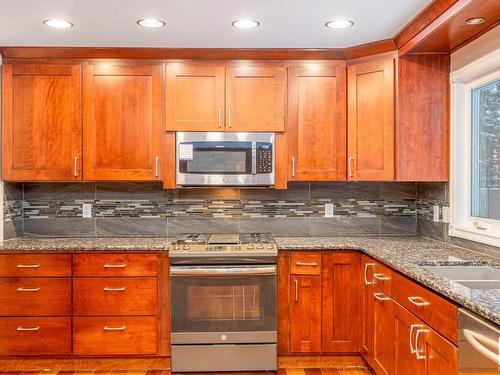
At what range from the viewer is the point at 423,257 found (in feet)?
8.12

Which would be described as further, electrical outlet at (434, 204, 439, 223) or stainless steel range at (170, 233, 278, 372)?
electrical outlet at (434, 204, 439, 223)

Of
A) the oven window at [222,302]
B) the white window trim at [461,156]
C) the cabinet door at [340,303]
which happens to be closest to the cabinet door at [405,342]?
the cabinet door at [340,303]

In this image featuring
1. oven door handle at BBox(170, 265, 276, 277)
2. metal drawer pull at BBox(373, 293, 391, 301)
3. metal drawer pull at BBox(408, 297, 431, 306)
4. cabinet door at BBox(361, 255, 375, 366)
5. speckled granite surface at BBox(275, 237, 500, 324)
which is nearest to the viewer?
speckled granite surface at BBox(275, 237, 500, 324)

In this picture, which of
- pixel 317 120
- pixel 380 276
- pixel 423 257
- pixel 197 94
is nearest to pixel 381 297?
pixel 380 276

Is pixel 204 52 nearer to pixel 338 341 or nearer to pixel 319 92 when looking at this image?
pixel 319 92

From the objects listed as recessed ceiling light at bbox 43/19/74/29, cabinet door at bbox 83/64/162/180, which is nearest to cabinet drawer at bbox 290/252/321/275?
cabinet door at bbox 83/64/162/180

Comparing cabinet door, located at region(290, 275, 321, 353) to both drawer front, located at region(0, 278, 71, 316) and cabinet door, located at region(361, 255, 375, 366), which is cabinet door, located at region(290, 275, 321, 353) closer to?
cabinet door, located at region(361, 255, 375, 366)

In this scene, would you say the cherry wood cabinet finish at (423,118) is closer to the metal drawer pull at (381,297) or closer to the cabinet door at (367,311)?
the cabinet door at (367,311)

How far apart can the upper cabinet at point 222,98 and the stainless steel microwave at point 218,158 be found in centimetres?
7

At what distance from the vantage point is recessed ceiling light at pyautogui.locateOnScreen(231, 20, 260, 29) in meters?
2.55

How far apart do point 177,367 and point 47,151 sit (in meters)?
1.79

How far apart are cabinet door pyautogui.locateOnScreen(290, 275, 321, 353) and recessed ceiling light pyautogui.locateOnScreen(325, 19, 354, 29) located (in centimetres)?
164

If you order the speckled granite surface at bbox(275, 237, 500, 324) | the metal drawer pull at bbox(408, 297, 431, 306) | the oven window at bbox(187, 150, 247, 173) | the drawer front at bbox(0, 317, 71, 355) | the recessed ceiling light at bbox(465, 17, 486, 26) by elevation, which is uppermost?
the recessed ceiling light at bbox(465, 17, 486, 26)

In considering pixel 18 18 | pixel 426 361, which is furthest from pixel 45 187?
pixel 426 361
